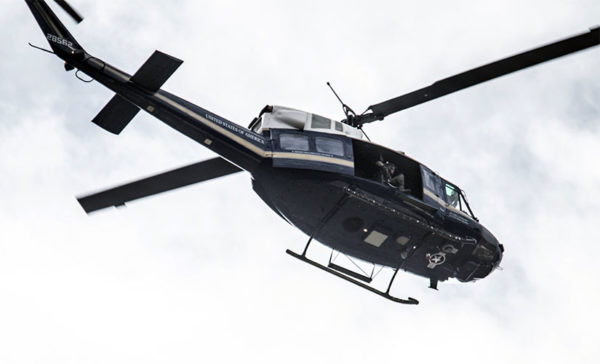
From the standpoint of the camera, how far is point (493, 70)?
1978 centimetres

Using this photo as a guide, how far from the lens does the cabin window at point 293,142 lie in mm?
19719

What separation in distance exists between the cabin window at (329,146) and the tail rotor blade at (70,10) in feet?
20.3

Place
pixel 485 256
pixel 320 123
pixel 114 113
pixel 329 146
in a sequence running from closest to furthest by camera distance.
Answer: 1. pixel 114 113
2. pixel 329 146
3. pixel 320 123
4. pixel 485 256

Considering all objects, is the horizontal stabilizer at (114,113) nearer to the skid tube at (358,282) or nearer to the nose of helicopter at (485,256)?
the skid tube at (358,282)

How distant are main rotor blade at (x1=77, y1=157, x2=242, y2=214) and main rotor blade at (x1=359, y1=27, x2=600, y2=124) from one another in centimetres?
472

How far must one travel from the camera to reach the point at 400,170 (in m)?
21.2

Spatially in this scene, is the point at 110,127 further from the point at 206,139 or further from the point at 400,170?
the point at 400,170

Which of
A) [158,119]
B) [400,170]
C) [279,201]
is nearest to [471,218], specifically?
[400,170]

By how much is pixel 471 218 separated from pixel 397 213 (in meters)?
2.98

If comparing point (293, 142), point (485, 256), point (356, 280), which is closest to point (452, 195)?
point (485, 256)

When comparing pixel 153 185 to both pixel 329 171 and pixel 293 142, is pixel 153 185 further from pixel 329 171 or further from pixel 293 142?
pixel 329 171

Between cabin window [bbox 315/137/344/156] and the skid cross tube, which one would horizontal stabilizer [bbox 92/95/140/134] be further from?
the skid cross tube

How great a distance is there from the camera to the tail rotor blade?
1727 cm

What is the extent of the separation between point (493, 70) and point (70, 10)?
32.0ft
